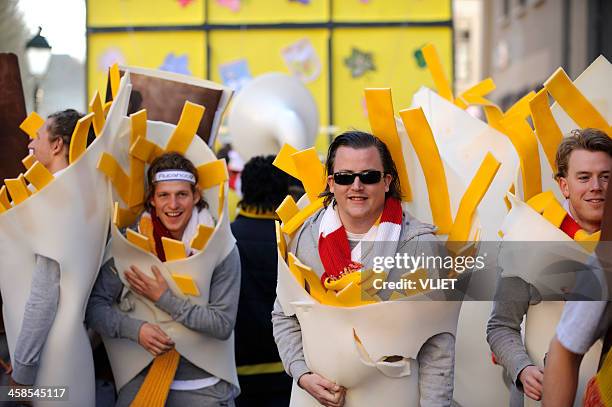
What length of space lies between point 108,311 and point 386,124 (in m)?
1.40

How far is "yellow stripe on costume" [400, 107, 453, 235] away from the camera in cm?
378

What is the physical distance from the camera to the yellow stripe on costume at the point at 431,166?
3783mm

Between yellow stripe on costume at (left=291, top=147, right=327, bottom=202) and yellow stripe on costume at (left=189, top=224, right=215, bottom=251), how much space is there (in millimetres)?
587

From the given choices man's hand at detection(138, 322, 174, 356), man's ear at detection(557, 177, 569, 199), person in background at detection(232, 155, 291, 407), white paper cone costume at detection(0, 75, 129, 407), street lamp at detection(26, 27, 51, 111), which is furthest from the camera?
street lamp at detection(26, 27, 51, 111)

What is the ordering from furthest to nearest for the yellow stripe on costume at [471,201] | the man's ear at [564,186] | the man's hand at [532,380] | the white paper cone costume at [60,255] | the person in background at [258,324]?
the person in background at [258,324] < the white paper cone costume at [60,255] < the yellow stripe on costume at [471,201] < the man's ear at [564,186] < the man's hand at [532,380]

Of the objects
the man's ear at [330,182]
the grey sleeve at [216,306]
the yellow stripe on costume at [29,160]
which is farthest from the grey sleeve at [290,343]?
the yellow stripe on costume at [29,160]

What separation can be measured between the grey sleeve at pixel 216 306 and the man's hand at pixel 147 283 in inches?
1.1

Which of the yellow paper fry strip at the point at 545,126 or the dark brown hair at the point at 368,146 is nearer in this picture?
the dark brown hair at the point at 368,146

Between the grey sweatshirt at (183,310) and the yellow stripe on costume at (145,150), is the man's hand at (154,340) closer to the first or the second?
the grey sweatshirt at (183,310)

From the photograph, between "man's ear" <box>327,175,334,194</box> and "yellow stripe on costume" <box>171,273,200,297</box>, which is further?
"yellow stripe on costume" <box>171,273,200,297</box>

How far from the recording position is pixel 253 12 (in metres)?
10.7

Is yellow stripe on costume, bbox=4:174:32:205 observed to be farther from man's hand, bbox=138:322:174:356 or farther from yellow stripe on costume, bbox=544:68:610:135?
yellow stripe on costume, bbox=544:68:610:135

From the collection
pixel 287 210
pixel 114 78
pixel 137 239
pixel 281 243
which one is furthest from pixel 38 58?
pixel 281 243

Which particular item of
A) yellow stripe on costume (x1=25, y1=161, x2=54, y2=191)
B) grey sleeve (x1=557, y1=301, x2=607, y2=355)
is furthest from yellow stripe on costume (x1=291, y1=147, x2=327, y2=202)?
grey sleeve (x1=557, y1=301, x2=607, y2=355)
